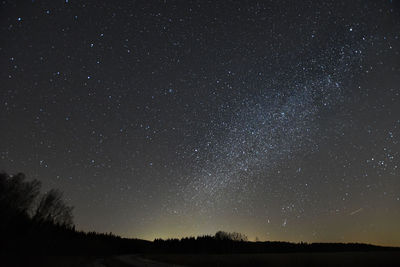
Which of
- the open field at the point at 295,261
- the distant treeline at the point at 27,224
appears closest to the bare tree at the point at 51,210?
the distant treeline at the point at 27,224

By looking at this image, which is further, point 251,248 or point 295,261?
point 251,248

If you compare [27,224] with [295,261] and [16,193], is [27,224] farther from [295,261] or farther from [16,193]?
[295,261]

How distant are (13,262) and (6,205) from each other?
1857 centimetres

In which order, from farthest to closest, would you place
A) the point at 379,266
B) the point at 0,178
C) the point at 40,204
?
1. the point at 40,204
2. the point at 0,178
3. the point at 379,266

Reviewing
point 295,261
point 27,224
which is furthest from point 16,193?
point 295,261

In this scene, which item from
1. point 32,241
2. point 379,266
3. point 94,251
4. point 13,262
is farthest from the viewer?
point 94,251

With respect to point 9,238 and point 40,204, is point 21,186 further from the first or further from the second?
point 9,238

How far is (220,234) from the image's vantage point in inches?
3155

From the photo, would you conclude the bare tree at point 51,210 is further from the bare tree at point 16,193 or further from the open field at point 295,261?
the open field at point 295,261

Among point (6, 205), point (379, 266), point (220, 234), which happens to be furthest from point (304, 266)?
point (220, 234)

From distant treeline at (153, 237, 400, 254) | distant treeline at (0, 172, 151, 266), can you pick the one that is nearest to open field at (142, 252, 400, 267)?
distant treeline at (0, 172, 151, 266)

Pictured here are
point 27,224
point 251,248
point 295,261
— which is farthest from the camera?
point 251,248

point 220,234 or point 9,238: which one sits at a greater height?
point 220,234

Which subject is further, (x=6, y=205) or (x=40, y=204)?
(x=40, y=204)
